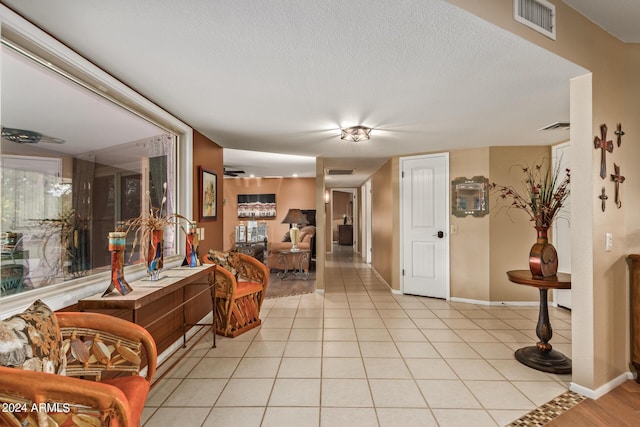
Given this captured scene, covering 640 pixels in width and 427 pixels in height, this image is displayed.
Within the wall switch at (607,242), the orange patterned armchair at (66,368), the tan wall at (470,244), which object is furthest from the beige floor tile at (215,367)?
the tan wall at (470,244)

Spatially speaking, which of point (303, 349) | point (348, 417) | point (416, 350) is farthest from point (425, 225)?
point (348, 417)

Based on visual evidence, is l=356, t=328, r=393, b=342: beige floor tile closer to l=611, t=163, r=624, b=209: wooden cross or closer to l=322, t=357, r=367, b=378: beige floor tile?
l=322, t=357, r=367, b=378: beige floor tile

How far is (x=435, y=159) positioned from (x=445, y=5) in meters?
3.47

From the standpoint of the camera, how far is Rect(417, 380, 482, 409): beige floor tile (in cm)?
205

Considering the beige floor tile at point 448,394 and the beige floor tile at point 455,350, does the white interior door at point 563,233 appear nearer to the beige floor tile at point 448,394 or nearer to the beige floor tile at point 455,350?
the beige floor tile at point 455,350

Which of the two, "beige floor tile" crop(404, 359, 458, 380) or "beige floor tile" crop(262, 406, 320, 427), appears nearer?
"beige floor tile" crop(262, 406, 320, 427)

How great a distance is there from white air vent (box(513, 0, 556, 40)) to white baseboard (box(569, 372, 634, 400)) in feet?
7.57

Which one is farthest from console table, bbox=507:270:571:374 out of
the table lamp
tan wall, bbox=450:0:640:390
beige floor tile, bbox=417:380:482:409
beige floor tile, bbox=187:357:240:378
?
the table lamp

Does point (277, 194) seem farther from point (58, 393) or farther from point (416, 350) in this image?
point (58, 393)

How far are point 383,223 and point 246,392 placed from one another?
4265 millimetres

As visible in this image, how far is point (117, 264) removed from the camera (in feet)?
6.13

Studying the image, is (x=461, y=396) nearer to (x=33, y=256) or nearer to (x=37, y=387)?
(x=37, y=387)

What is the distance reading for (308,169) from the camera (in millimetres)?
7066

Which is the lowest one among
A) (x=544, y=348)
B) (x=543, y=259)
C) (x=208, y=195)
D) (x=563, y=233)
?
(x=544, y=348)
